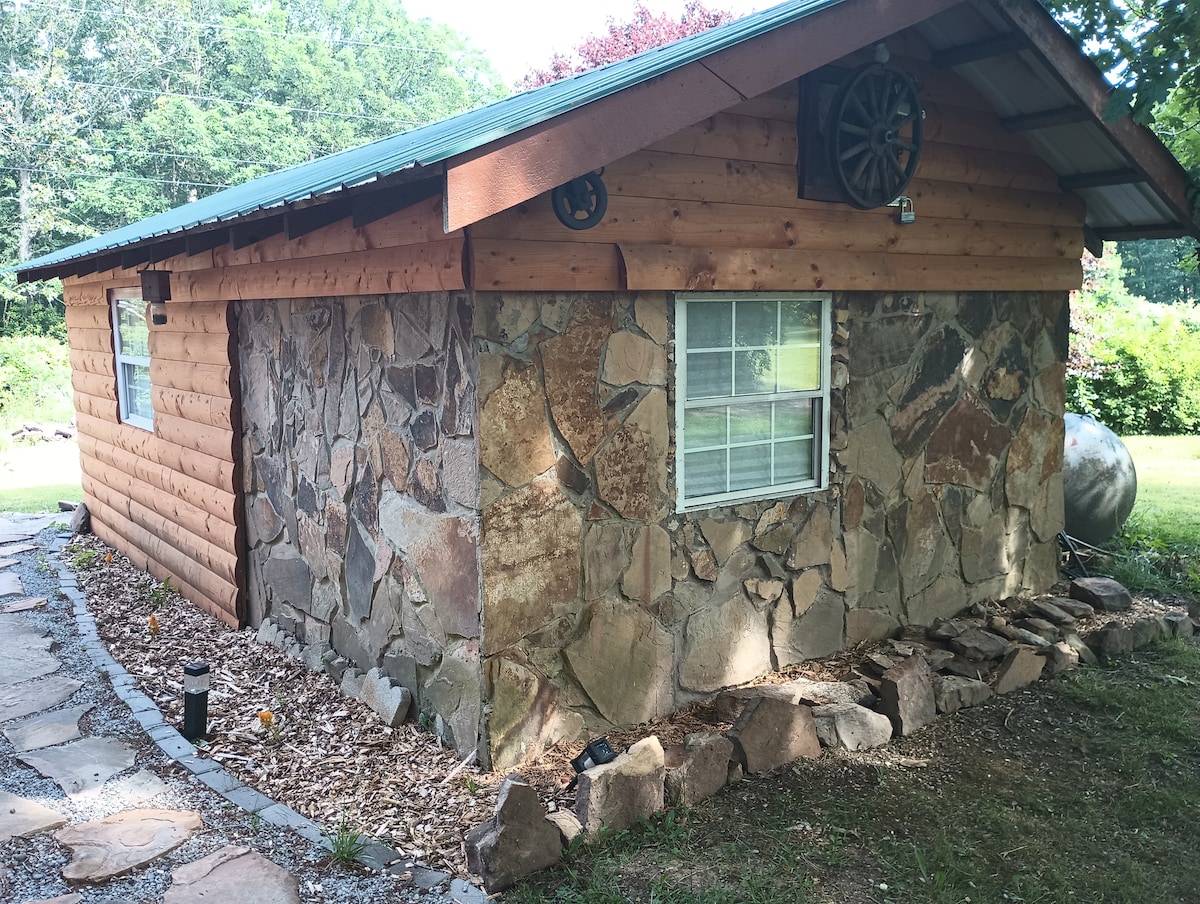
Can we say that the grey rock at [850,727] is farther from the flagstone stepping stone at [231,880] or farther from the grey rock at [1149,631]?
the flagstone stepping stone at [231,880]

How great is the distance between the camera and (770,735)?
15.2 feet

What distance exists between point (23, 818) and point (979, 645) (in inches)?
198

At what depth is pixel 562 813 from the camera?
4016 mm

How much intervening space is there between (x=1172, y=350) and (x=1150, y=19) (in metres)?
11.4

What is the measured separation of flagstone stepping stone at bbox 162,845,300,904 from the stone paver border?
26 cm

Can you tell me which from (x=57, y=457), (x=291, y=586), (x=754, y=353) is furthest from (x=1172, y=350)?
(x=57, y=457)

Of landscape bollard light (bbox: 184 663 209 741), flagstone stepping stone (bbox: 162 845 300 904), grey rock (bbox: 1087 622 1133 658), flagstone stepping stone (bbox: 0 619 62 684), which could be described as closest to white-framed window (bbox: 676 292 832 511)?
grey rock (bbox: 1087 622 1133 658)

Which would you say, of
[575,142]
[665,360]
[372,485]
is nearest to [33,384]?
[372,485]

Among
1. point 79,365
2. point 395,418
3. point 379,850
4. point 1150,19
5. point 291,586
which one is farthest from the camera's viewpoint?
point 79,365

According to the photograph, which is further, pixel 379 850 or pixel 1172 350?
pixel 1172 350

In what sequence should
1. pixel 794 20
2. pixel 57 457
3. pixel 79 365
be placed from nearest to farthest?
pixel 794 20, pixel 79 365, pixel 57 457

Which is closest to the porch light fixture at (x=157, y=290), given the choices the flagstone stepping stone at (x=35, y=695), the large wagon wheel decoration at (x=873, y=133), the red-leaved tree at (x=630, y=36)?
the flagstone stepping stone at (x=35, y=695)

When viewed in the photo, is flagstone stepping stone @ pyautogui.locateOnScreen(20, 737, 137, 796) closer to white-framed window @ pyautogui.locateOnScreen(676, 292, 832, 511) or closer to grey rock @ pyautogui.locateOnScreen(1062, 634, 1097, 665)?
white-framed window @ pyautogui.locateOnScreen(676, 292, 832, 511)

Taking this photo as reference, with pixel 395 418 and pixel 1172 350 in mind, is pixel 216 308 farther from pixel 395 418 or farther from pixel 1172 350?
pixel 1172 350
